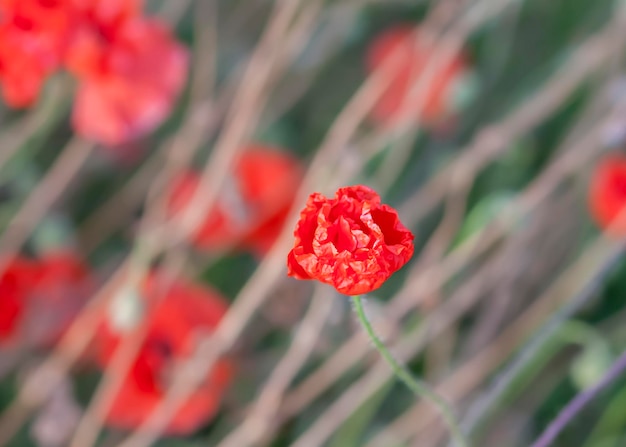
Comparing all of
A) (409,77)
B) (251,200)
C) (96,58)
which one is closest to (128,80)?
(96,58)

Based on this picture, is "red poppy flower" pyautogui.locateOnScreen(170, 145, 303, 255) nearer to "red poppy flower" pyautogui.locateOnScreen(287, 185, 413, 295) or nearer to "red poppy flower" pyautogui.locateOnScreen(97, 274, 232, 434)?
"red poppy flower" pyautogui.locateOnScreen(97, 274, 232, 434)

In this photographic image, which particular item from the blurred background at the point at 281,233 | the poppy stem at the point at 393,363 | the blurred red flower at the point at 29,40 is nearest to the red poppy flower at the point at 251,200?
the blurred background at the point at 281,233

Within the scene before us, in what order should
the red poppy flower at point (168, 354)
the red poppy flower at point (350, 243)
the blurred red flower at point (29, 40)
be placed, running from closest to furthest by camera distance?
the red poppy flower at point (350, 243) < the blurred red flower at point (29, 40) < the red poppy flower at point (168, 354)

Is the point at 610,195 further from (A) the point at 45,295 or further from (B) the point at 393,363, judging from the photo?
(A) the point at 45,295

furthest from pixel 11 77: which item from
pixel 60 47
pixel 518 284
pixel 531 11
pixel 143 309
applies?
pixel 531 11

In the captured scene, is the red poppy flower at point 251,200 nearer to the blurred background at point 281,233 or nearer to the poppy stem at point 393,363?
the blurred background at point 281,233

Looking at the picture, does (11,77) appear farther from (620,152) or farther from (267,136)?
(620,152)
